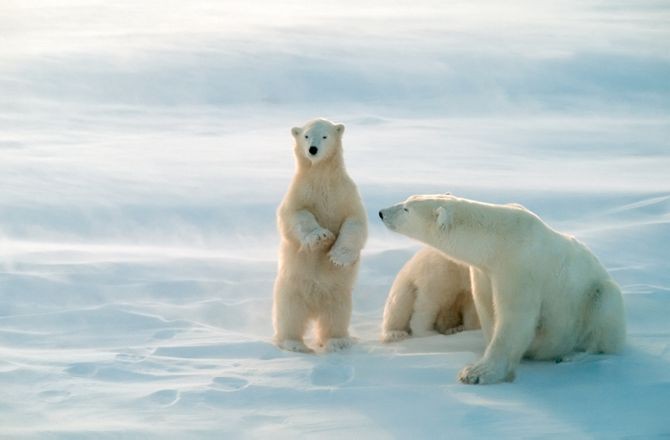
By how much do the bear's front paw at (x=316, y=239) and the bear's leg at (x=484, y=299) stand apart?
2.86ft

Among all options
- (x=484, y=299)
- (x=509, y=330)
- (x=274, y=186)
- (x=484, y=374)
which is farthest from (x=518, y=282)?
(x=274, y=186)

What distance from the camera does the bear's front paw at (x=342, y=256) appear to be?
5715mm

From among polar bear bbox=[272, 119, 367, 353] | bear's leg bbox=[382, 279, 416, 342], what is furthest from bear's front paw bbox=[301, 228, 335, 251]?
bear's leg bbox=[382, 279, 416, 342]

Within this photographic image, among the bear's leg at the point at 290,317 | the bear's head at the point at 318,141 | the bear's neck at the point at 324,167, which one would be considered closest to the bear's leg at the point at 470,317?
the bear's leg at the point at 290,317

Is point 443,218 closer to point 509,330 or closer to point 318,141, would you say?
point 509,330

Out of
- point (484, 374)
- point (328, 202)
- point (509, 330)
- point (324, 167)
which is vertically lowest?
point (484, 374)

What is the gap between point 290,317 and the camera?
19.1 feet

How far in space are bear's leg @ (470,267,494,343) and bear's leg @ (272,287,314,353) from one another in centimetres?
103

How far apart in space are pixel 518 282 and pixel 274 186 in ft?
15.0

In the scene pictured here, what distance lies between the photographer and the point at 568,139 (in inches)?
468

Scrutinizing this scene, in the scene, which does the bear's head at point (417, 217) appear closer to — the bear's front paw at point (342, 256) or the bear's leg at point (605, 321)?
the bear's front paw at point (342, 256)

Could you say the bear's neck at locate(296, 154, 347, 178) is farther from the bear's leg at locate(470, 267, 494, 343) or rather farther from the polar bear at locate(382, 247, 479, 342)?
the bear's leg at locate(470, 267, 494, 343)

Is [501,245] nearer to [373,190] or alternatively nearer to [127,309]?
[127,309]

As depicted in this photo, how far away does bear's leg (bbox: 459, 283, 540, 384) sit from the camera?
493 centimetres
